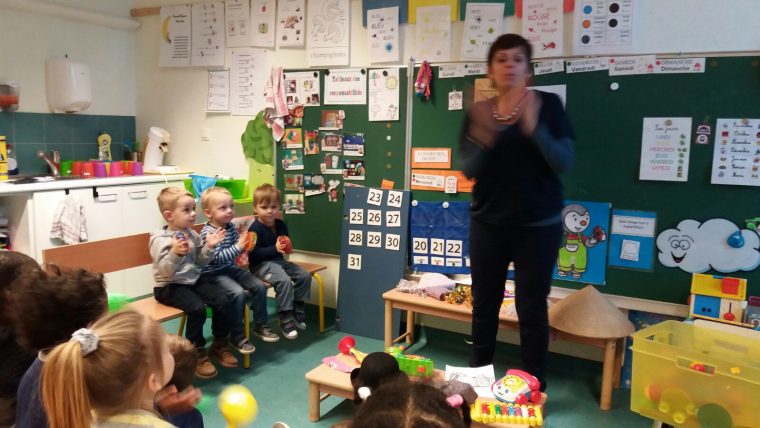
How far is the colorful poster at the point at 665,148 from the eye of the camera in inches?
108

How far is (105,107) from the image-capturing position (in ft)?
15.1

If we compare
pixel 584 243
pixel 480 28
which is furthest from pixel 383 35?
pixel 584 243

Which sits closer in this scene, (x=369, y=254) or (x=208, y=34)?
(x=369, y=254)

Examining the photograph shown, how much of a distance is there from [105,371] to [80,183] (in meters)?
3.03

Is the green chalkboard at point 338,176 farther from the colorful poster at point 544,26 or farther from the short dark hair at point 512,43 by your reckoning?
the short dark hair at point 512,43

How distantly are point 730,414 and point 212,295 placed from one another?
2292mm

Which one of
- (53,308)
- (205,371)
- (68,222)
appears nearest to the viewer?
(53,308)

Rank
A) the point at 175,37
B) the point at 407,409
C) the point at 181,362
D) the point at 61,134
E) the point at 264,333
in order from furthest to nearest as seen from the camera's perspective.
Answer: the point at 175,37 < the point at 61,134 < the point at 264,333 < the point at 181,362 < the point at 407,409

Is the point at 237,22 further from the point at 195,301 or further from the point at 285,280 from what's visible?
the point at 195,301

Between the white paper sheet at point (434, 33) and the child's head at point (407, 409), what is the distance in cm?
270

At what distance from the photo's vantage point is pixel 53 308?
1.48m

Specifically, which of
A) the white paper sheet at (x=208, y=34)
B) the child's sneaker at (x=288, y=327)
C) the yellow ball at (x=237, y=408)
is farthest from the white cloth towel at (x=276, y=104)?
the yellow ball at (x=237, y=408)

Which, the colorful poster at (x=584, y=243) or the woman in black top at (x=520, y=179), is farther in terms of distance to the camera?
the colorful poster at (x=584, y=243)

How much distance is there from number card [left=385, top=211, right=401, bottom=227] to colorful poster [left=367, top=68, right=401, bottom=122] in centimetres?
58
